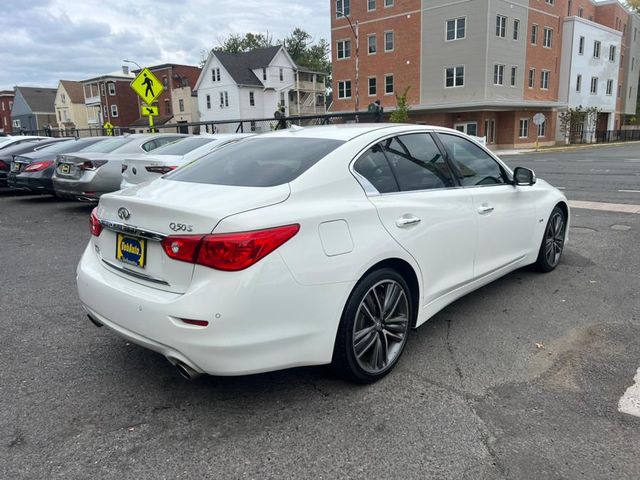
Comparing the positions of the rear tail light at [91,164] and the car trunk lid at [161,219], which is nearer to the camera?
the car trunk lid at [161,219]

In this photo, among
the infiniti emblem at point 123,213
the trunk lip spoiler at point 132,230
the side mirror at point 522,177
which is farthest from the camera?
the side mirror at point 522,177

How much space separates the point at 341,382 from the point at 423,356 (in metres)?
0.72

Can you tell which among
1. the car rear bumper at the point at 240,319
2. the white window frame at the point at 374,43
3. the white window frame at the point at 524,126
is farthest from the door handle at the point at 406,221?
the white window frame at the point at 374,43

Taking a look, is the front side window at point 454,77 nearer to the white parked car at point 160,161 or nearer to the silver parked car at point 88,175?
the white parked car at point 160,161

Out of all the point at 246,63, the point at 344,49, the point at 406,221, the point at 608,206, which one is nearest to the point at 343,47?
the point at 344,49

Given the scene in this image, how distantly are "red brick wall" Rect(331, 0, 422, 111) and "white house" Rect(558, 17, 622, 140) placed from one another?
13.9 metres

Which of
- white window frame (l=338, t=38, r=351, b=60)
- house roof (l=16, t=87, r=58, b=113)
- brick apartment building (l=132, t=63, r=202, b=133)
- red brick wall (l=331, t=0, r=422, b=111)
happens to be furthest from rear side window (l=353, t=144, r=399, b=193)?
house roof (l=16, t=87, r=58, b=113)

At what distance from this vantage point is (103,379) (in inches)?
133

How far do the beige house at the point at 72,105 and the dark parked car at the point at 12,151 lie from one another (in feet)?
211

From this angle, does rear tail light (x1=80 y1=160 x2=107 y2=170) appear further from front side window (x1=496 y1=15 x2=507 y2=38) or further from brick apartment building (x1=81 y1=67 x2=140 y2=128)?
brick apartment building (x1=81 y1=67 x2=140 y2=128)

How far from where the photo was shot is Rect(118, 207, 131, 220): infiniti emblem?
3.05 meters

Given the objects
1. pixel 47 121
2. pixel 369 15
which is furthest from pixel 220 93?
pixel 47 121

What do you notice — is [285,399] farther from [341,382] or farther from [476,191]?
[476,191]

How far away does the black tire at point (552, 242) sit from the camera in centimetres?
535
